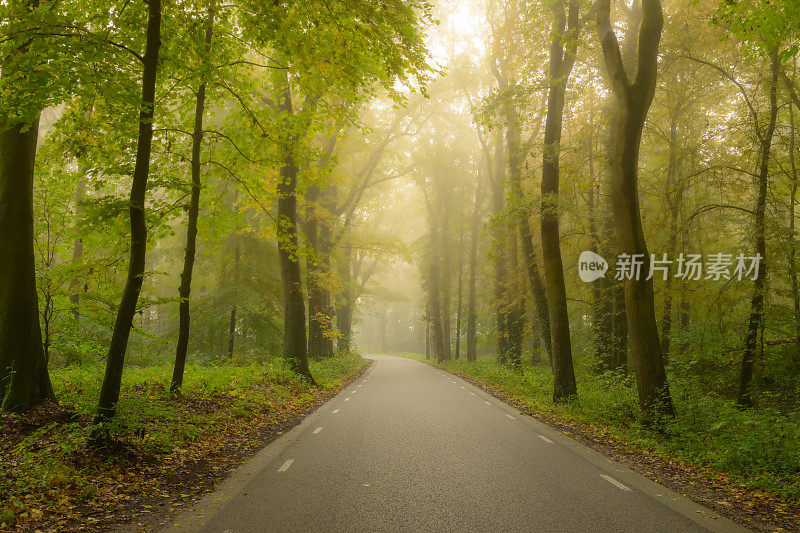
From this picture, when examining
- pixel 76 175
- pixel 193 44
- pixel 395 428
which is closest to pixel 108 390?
pixel 76 175

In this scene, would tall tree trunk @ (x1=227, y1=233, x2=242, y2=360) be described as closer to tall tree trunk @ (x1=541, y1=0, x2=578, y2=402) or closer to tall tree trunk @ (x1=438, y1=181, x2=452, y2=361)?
tall tree trunk @ (x1=541, y1=0, x2=578, y2=402)

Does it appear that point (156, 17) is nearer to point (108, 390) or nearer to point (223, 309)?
point (108, 390)

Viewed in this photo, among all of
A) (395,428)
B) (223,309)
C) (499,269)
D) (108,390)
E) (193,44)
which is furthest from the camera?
(499,269)

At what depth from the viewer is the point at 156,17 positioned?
6.19 metres

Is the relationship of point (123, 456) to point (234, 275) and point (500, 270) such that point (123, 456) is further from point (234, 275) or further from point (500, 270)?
point (500, 270)

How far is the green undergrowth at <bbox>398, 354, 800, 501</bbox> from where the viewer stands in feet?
20.2

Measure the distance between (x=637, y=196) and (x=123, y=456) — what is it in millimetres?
9502

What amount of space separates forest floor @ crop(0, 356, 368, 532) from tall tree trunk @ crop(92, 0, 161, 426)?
31 cm

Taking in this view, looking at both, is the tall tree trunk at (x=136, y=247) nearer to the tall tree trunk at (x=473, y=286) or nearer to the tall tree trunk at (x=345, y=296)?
the tall tree trunk at (x=345, y=296)

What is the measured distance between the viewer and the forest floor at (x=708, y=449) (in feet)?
17.2

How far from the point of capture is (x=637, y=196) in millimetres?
8930

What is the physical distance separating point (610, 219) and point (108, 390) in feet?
50.7

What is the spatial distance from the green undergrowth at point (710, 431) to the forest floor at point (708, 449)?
0.01 m

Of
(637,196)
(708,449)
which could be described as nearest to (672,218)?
(637,196)
